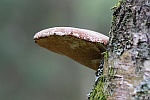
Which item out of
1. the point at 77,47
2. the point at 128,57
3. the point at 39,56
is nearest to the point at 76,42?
the point at 77,47

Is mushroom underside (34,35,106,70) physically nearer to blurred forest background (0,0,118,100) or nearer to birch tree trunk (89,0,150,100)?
birch tree trunk (89,0,150,100)

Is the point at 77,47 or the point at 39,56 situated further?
the point at 39,56

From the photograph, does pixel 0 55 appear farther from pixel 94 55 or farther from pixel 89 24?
pixel 94 55

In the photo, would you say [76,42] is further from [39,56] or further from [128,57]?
[39,56]

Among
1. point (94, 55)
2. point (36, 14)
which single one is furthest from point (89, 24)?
point (94, 55)

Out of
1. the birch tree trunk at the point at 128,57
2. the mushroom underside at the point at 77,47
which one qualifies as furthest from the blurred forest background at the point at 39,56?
the birch tree trunk at the point at 128,57

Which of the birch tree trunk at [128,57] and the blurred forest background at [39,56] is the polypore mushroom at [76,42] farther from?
the blurred forest background at [39,56]

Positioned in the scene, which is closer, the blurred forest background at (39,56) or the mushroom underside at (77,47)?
the mushroom underside at (77,47)
